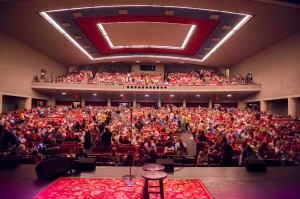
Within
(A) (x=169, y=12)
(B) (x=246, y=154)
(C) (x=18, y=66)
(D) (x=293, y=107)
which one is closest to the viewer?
(B) (x=246, y=154)

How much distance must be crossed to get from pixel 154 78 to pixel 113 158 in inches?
693

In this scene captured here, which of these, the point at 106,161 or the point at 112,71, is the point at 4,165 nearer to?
the point at 106,161

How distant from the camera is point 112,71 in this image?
2719 cm

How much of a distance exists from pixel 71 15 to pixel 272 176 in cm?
1224

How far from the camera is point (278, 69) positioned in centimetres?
1662

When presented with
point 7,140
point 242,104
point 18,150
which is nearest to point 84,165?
point 18,150

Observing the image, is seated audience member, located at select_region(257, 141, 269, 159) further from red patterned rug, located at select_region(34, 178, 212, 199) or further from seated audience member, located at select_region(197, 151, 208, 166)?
red patterned rug, located at select_region(34, 178, 212, 199)

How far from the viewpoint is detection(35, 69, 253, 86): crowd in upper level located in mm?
21078

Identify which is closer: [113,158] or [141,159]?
[141,159]

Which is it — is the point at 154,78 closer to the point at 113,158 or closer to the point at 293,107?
the point at 293,107

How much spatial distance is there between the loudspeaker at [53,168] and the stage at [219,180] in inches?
6.5

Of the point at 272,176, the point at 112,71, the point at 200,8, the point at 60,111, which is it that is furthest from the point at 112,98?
the point at 272,176

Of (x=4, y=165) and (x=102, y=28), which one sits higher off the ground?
(x=102, y=28)

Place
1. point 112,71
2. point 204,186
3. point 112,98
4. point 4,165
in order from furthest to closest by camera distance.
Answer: point 112,71, point 112,98, point 4,165, point 204,186
